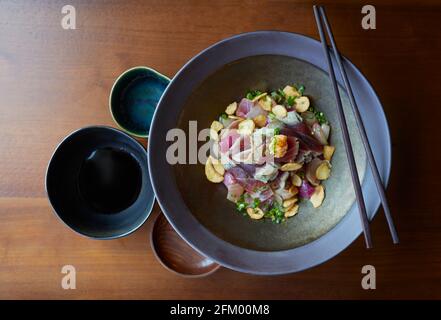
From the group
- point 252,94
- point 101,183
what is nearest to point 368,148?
point 252,94

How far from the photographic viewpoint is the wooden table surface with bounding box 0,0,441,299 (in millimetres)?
917

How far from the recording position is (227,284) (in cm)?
92

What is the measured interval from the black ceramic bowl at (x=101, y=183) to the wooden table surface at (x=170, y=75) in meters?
0.05

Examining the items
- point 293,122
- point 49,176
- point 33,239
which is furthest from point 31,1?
point 293,122

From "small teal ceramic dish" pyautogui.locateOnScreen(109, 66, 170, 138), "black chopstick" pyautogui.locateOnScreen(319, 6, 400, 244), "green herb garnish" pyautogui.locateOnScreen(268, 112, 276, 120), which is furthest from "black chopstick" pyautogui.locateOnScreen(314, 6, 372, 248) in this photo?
"small teal ceramic dish" pyautogui.locateOnScreen(109, 66, 170, 138)

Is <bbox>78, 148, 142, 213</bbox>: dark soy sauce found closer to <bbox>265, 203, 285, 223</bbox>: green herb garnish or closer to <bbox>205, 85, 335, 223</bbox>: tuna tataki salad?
<bbox>205, 85, 335, 223</bbox>: tuna tataki salad

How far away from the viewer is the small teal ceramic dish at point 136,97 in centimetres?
90

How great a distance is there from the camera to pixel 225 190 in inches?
35.7

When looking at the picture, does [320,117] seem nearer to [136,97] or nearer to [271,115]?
[271,115]

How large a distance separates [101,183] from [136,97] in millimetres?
207

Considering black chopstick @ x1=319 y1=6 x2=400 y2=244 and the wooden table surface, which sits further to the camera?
the wooden table surface

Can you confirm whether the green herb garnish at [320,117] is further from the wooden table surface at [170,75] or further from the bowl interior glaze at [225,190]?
the wooden table surface at [170,75]

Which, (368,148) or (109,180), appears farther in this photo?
(109,180)

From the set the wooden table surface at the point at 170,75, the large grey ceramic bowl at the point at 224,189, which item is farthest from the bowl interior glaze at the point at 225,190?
the wooden table surface at the point at 170,75
